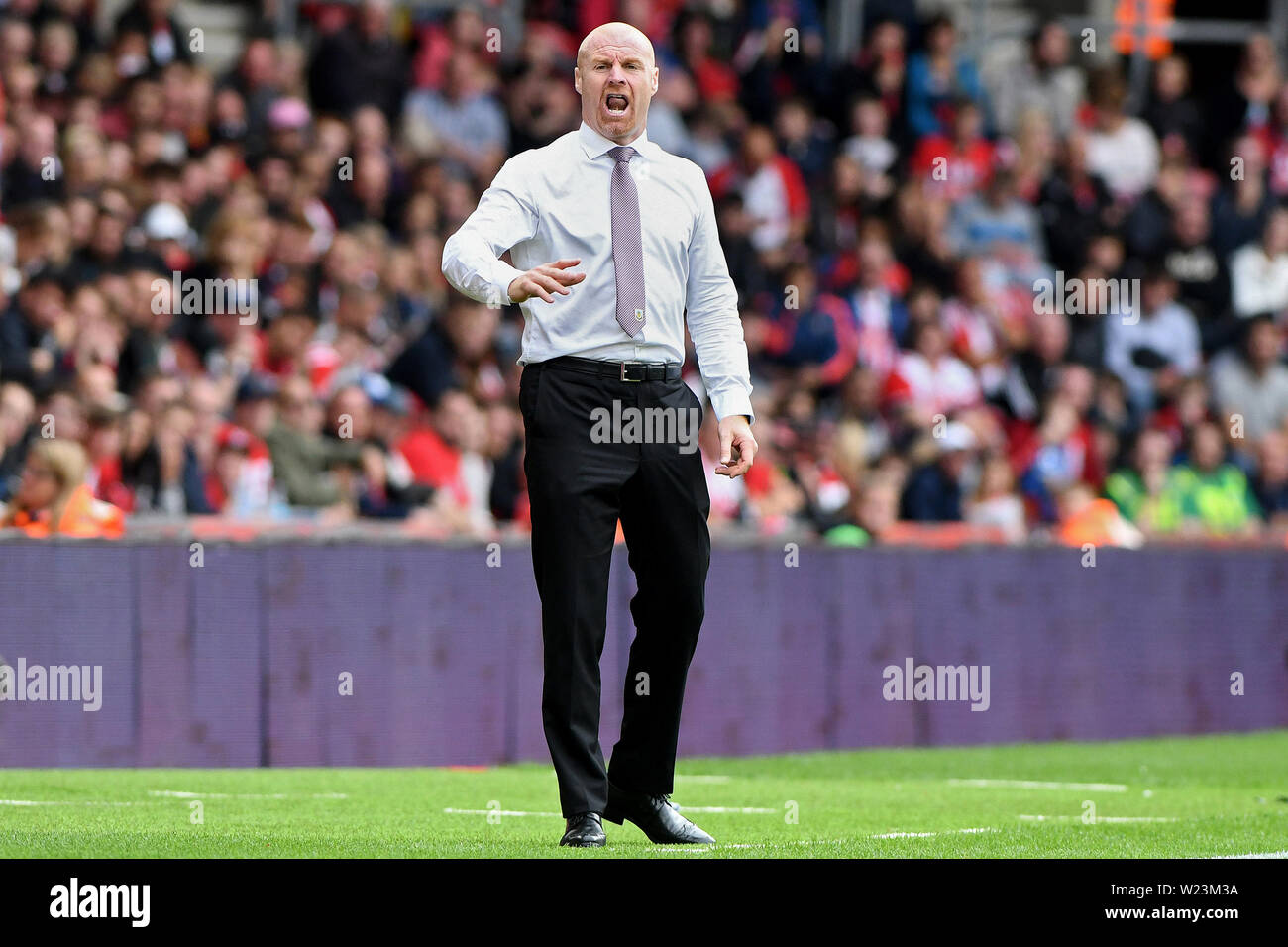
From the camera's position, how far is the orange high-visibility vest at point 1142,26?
2155cm

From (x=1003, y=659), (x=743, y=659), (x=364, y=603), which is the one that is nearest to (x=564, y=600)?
(x=364, y=603)

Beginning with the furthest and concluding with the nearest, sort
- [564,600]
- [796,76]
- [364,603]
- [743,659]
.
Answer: [796,76] < [743,659] < [364,603] < [564,600]

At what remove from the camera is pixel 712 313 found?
25.6 ft

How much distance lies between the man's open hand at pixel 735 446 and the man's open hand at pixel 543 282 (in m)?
0.78

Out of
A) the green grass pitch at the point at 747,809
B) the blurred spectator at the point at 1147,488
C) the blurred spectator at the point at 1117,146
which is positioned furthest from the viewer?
the blurred spectator at the point at 1117,146

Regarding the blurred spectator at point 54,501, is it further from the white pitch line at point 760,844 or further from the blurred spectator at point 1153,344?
the blurred spectator at point 1153,344

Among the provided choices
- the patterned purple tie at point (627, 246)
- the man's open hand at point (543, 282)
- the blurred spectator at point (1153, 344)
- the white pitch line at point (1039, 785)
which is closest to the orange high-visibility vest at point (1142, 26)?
the blurred spectator at point (1153, 344)

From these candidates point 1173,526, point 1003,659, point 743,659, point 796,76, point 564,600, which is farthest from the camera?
point 796,76

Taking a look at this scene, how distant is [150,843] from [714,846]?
170 cm

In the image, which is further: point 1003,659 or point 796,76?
point 796,76

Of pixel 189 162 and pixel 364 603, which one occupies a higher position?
pixel 189 162

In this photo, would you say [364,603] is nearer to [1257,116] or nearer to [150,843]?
[150,843]

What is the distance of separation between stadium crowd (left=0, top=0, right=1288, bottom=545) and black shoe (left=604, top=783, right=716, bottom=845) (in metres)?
5.20

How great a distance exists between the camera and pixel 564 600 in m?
7.54
